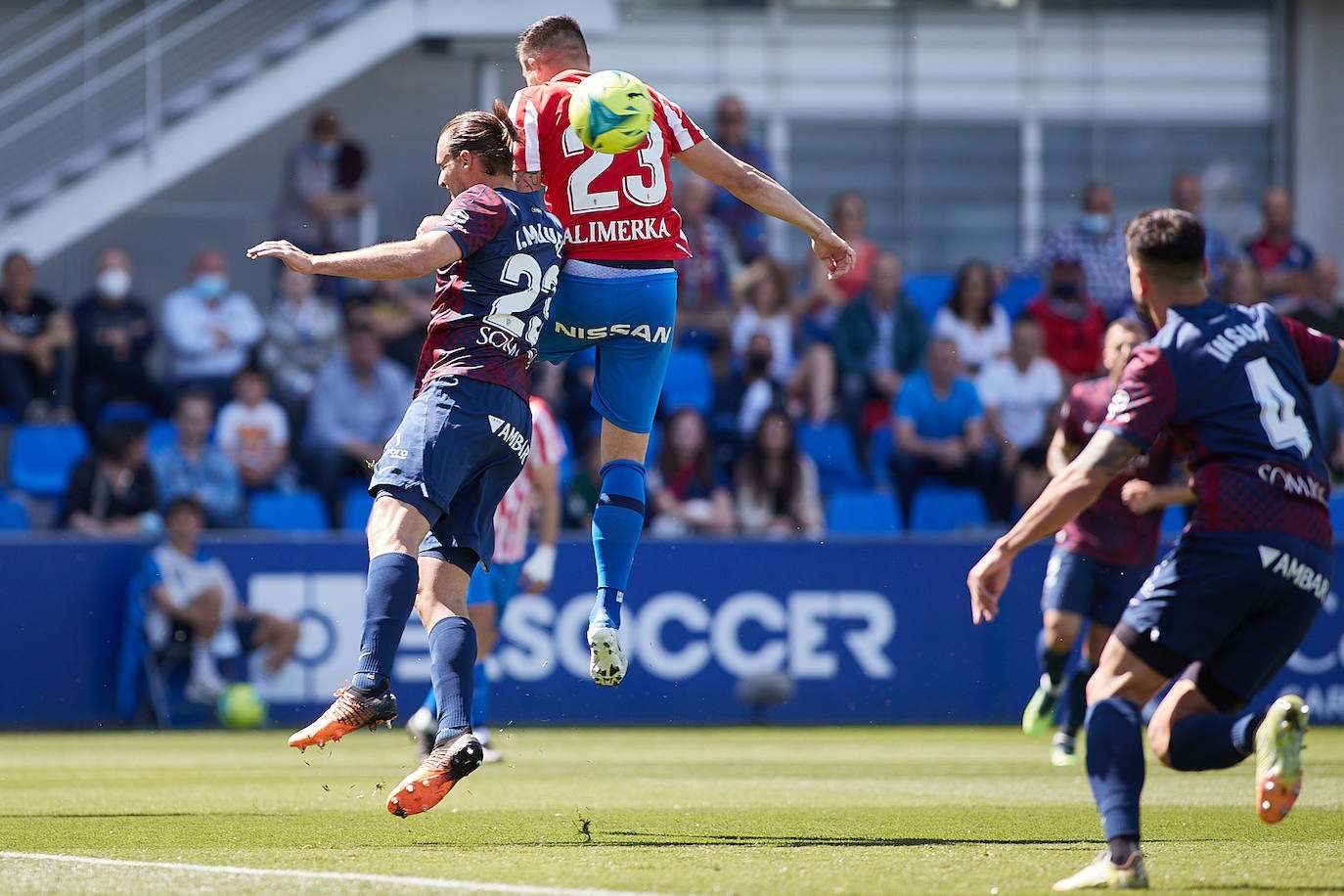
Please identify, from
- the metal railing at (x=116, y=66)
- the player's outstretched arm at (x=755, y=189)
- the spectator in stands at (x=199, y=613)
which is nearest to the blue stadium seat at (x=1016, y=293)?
the metal railing at (x=116, y=66)

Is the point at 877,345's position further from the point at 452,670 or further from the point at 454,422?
the point at 452,670

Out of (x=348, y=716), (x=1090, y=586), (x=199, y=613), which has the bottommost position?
(x=199, y=613)

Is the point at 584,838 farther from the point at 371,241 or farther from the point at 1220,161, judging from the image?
the point at 1220,161

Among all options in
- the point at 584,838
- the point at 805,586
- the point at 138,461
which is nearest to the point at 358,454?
the point at 138,461

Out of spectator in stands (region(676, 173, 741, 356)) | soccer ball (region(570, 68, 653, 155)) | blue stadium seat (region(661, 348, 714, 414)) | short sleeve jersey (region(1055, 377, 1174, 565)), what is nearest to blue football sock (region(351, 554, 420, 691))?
soccer ball (region(570, 68, 653, 155))

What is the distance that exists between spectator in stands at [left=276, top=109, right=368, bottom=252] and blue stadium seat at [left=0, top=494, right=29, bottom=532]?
3.33m

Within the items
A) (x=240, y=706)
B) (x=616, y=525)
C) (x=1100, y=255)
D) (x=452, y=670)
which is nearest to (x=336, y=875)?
(x=452, y=670)

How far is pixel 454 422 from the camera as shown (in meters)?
6.13

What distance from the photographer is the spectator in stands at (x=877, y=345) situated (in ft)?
50.6

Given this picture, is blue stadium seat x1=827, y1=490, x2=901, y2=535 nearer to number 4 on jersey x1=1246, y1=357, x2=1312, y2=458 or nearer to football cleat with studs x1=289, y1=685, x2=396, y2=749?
football cleat with studs x1=289, y1=685, x2=396, y2=749

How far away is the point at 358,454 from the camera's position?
1444 centimetres

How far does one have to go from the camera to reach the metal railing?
1636 centimetres

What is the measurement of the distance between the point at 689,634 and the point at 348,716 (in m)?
7.92

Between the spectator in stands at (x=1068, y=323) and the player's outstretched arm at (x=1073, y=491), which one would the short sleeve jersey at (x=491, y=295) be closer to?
the player's outstretched arm at (x=1073, y=491)
